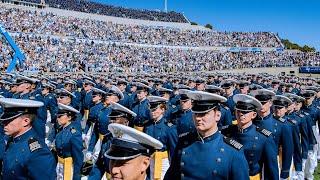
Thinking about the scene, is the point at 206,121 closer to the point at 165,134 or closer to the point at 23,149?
the point at 23,149

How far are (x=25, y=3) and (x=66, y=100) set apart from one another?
41.4 m

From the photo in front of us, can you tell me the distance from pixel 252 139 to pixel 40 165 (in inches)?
84.4

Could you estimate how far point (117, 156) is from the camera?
275 centimetres

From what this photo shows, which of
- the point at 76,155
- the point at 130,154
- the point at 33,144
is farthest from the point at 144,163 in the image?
the point at 76,155

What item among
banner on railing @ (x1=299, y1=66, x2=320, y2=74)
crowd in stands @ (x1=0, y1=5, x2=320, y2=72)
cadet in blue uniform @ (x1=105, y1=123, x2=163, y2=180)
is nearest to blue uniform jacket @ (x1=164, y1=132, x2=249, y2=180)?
cadet in blue uniform @ (x1=105, y1=123, x2=163, y2=180)

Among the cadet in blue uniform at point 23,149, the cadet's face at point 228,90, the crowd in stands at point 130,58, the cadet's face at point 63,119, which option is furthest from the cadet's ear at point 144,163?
the crowd in stands at point 130,58

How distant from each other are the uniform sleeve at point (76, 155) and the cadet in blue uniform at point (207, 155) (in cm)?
231

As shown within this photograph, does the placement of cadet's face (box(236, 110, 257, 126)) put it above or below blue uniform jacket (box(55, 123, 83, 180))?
above

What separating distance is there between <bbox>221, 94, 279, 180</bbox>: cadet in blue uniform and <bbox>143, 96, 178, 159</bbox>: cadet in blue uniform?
5.61 ft

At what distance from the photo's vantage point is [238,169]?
366cm

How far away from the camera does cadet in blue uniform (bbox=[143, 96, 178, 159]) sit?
6477 millimetres

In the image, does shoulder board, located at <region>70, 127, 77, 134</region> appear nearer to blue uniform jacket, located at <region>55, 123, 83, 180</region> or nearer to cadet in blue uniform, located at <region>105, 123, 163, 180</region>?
blue uniform jacket, located at <region>55, 123, 83, 180</region>

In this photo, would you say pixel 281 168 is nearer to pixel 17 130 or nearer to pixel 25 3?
pixel 17 130

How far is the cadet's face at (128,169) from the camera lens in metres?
2.68
